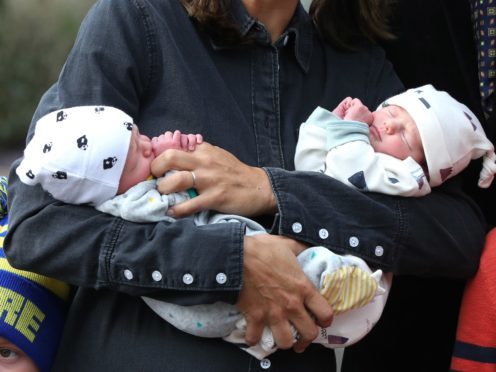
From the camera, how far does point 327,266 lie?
1.96 metres

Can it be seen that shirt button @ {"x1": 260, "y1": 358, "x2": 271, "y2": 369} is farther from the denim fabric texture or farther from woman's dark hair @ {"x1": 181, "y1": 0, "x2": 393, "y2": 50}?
woman's dark hair @ {"x1": 181, "y1": 0, "x2": 393, "y2": 50}

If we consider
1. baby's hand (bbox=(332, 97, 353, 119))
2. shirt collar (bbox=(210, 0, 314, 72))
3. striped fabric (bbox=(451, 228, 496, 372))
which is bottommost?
striped fabric (bbox=(451, 228, 496, 372))

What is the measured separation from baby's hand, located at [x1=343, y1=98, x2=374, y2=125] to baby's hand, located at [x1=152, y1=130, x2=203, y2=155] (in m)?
0.44

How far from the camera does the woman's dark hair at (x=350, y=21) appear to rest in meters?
2.49

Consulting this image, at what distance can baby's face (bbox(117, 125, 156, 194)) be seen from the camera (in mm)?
1936

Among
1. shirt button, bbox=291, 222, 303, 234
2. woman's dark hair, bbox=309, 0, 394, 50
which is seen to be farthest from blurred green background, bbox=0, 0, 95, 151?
shirt button, bbox=291, 222, 303, 234

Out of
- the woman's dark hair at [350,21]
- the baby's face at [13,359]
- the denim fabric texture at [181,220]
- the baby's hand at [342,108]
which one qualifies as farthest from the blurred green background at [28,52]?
the baby's face at [13,359]

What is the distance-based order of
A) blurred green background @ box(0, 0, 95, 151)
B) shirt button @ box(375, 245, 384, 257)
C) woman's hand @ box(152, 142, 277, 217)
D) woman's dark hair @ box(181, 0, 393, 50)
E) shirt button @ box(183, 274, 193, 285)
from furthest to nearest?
blurred green background @ box(0, 0, 95, 151) → woman's dark hair @ box(181, 0, 393, 50) → shirt button @ box(375, 245, 384, 257) → woman's hand @ box(152, 142, 277, 217) → shirt button @ box(183, 274, 193, 285)

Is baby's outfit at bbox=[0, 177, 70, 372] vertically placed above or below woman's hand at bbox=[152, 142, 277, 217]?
below

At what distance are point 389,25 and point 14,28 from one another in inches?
156

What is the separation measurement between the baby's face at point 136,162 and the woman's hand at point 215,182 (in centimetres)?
2

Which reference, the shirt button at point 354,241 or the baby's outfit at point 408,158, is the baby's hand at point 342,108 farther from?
the shirt button at point 354,241

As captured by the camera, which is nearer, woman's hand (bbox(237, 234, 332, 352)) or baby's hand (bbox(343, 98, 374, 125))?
woman's hand (bbox(237, 234, 332, 352))

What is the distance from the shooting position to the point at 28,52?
5977 millimetres
